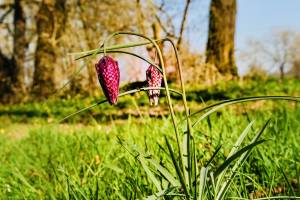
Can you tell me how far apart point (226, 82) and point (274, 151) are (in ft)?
29.1

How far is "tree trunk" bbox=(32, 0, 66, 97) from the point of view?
14688mm

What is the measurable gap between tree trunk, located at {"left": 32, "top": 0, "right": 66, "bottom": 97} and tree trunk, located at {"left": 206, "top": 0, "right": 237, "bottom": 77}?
471 centimetres

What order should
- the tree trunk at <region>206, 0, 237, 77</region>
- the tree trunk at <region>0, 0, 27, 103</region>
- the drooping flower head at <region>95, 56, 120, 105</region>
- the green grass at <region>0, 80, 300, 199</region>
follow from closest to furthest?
the drooping flower head at <region>95, 56, 120, 105</region> → the green grass at <region>0, 80, 300, 199</region> → the tree trunk at <region>206, 0, 237, 77</region> → the tree trunk at <region>0, 0, 27, 103</region>

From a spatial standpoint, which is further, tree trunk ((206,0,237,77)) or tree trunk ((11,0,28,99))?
tree trunk ((11,0,28,99))

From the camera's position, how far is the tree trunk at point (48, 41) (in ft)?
48.2

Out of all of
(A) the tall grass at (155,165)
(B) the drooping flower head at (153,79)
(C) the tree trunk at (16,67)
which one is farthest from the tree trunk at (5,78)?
(B) the drooping flower head at (153,79)

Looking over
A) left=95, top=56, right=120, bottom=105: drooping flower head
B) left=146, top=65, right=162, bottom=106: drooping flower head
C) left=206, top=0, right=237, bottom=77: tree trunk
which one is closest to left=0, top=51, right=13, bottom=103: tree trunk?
left=206, top=0, right=237, bottom=77: tree trunk

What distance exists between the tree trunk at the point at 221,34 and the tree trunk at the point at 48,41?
15.5ft

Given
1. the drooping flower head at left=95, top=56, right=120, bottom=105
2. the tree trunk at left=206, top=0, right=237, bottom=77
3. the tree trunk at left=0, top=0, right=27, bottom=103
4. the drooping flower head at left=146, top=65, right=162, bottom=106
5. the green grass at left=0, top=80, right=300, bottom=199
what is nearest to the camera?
the drooping flower head at left=95, top=56, right=120, bottom=105

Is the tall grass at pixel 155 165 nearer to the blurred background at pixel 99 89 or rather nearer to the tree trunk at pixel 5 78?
the blurred background at pixel 99 89

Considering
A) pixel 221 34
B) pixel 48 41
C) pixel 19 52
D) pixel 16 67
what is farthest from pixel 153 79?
pixel 19 52

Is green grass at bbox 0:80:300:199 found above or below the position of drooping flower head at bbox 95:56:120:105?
below

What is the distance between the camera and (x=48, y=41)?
1470 cm

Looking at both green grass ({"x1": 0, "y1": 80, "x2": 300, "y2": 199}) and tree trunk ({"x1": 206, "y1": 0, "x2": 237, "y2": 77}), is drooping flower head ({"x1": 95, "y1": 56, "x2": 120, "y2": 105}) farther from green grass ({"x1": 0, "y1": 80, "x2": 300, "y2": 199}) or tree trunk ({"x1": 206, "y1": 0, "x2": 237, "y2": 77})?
tree trunk ({"x1": 206, "y1": 0, "x2": 237, "y2": 77})
